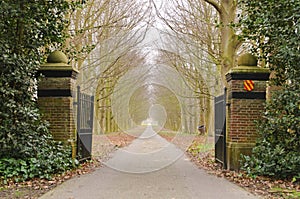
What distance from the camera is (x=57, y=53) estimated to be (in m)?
9.39

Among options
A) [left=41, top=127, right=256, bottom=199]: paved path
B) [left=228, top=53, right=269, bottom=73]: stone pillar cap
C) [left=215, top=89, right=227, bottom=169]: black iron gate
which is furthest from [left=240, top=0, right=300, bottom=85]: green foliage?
[left=41, top=127, right=256, bottom=199]: paved path

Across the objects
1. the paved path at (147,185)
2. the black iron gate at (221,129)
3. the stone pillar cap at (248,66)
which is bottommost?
the paved path at (147,185)

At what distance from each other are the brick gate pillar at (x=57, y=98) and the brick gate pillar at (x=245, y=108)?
405 centimetres

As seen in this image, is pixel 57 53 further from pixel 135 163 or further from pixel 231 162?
pixel 231 162

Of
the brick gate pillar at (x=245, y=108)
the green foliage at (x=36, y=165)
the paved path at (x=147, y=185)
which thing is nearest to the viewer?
the paved path at (x=147, y=185)

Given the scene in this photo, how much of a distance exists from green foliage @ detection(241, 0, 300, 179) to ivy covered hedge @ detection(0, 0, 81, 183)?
457cm

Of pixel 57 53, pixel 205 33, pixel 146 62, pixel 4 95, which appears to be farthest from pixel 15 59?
pixel 146 62

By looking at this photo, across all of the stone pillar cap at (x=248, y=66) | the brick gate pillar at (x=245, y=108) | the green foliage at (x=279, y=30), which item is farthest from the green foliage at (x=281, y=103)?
the stone pillar cap at (x=248, y=66)

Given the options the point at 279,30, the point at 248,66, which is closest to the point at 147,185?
the point at 248,66

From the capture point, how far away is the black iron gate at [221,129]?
9461mm

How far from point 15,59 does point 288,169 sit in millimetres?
6252

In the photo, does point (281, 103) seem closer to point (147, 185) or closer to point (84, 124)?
point (147, 185)

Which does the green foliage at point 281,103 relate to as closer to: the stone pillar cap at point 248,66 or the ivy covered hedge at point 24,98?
the stone pillar cap at point 248,66

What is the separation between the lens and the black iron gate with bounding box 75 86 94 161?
32.2 ft
